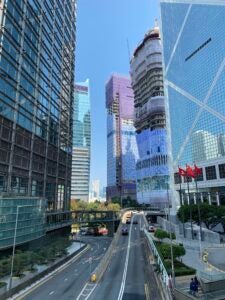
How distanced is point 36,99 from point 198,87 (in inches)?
2721

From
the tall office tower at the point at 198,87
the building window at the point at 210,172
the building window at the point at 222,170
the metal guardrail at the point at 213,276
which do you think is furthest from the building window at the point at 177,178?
the metal guardrail at the point at 213,276

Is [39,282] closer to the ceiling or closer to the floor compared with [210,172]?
closer to the floor

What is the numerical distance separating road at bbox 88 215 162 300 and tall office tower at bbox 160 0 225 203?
41540mm

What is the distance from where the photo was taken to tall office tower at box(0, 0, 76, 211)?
7025 cm

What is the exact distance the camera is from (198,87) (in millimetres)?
119625

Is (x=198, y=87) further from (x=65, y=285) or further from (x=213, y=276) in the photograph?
(x=213, y=276)

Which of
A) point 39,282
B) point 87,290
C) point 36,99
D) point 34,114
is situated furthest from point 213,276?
point 36,99

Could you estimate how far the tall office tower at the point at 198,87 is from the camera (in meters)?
109

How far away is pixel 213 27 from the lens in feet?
372

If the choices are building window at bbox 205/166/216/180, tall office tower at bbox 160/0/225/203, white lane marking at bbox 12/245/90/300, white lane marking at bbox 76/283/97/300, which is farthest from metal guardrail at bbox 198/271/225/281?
building window at bbox 205/166/216/180

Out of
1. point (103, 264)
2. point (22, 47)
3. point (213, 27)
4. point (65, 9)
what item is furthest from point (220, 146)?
point (65, 9)

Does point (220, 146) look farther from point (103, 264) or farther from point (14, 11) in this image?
point (14, 11)

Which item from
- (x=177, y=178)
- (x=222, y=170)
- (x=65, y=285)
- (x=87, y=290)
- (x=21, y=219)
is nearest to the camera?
(x=87, y=290)

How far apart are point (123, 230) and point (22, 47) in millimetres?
73944
